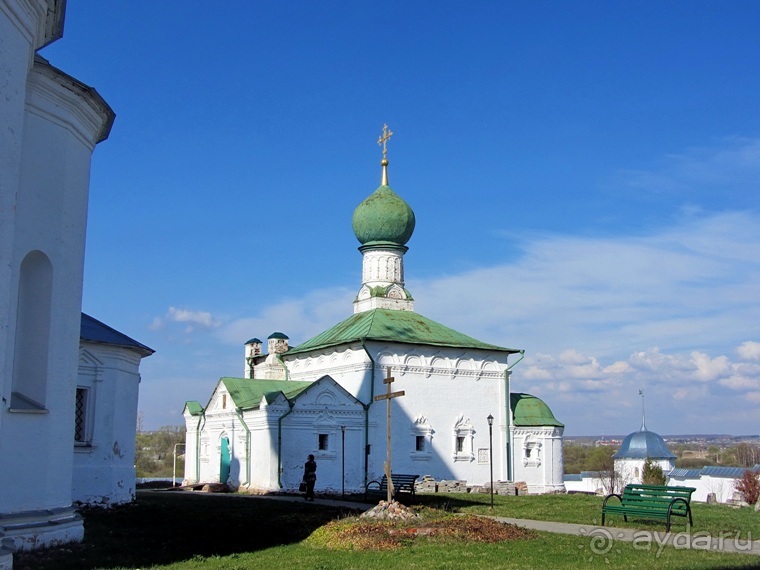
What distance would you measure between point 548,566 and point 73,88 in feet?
27.1

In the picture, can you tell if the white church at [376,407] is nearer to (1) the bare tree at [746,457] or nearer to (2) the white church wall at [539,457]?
(2) the white church wall at [539,457]

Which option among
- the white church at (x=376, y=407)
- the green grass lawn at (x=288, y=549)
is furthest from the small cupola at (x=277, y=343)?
the green grass lawn at (x=288, y=549)

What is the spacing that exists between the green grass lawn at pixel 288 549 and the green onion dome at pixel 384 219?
17012 millimetres

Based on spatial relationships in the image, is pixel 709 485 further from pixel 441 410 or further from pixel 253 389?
pixel 253 389

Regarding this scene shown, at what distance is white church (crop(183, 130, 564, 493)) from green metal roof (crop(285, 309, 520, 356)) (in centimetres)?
6

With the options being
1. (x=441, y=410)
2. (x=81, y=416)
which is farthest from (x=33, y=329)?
(x=441, y=410)

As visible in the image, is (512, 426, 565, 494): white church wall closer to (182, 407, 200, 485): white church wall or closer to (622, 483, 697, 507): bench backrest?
(182, 407, 200, 485): white church wall

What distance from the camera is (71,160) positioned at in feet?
Answer: 36.4

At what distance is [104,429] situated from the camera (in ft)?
51.5

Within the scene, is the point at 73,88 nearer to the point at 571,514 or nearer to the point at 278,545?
the point at 278,545

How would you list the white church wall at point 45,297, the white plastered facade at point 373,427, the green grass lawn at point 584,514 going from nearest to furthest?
the white church wall at point 45,297, the green grass lawn at point 584,514, the white plastered facade at point 373,427

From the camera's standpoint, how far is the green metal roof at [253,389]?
1025 inches

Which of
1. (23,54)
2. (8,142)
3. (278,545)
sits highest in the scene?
(23,54)

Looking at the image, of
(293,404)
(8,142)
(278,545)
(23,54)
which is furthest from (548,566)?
(293,404)
